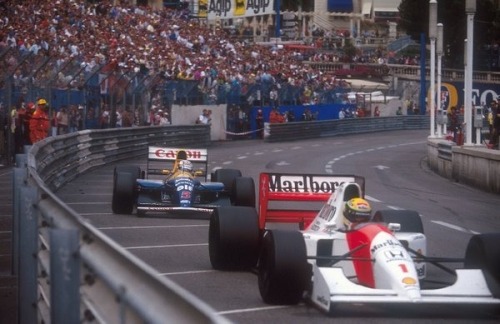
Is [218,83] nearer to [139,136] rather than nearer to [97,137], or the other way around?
[139,136]

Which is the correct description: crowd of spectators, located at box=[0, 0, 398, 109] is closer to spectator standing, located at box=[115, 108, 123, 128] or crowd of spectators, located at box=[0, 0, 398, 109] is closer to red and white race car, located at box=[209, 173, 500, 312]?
spectator standing, located at box=[115, 108, 123, 128]

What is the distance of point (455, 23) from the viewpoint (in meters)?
80.3

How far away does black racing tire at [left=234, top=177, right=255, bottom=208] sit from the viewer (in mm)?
16594

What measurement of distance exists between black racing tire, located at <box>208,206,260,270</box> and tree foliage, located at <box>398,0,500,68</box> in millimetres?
60390

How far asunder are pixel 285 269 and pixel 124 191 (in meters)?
8.45

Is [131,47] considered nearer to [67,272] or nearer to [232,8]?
[67,272]

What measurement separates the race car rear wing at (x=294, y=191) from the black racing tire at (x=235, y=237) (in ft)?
3.27

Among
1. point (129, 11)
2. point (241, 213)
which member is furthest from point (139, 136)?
point (241, 213)

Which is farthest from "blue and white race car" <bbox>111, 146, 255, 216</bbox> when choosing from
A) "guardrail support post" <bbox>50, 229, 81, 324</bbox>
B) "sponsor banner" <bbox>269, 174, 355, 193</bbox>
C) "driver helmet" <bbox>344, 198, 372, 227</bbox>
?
"guardrail support post" <bbox>50, 229, 81, 324</bbox>

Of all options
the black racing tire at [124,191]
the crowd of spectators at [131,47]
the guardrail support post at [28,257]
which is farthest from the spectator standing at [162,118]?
the guardrail support post at [28,257]

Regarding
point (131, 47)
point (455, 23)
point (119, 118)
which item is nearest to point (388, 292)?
point (119, 118)

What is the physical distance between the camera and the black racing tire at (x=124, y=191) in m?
17.3

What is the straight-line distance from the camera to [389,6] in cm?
11512

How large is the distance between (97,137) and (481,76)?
4954cm
